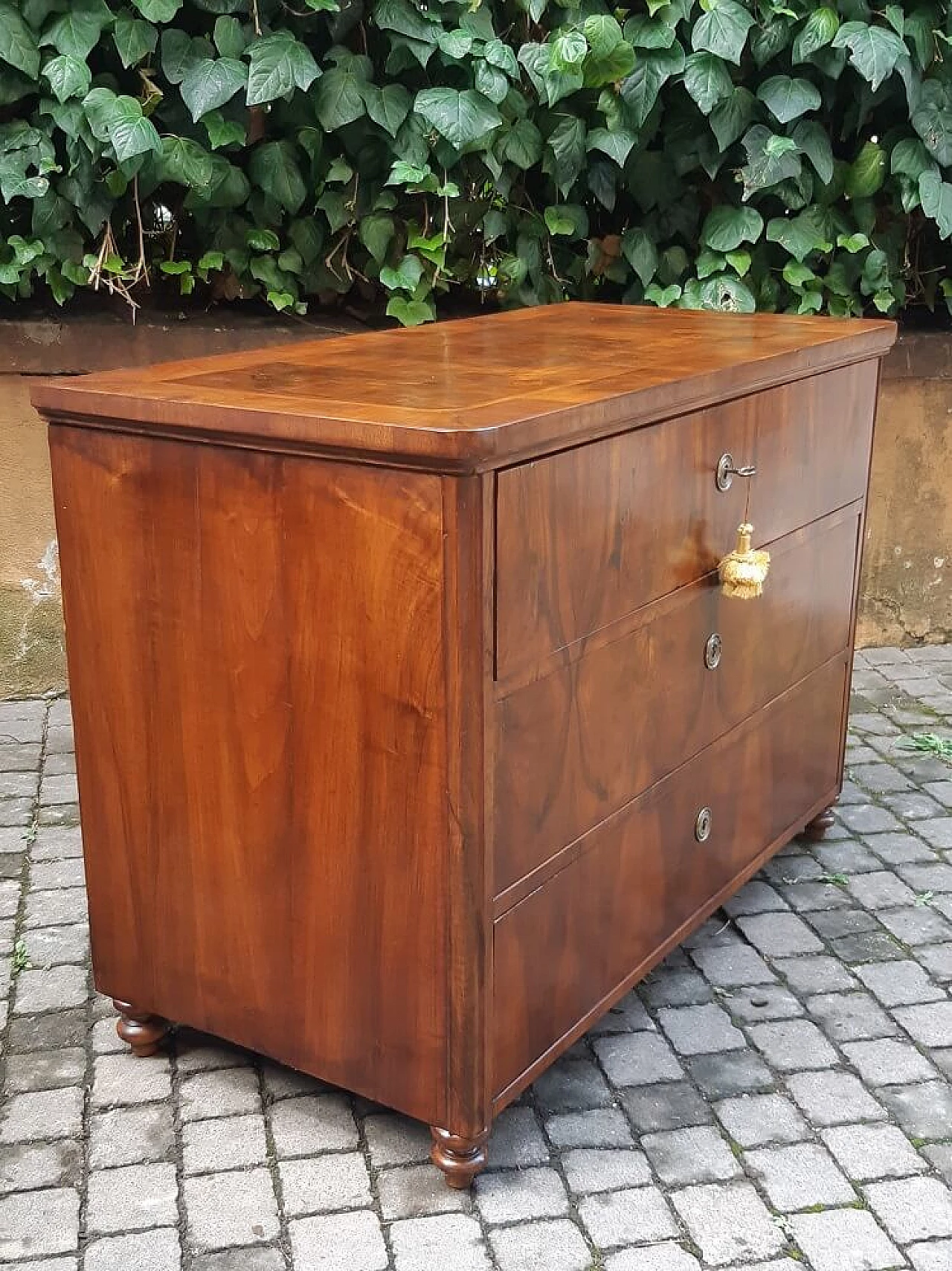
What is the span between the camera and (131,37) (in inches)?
139

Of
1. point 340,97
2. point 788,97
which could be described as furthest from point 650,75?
point 340,97

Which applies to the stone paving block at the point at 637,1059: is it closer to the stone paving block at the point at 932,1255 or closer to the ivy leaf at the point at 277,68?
the stone paving block at the point at 932,1255

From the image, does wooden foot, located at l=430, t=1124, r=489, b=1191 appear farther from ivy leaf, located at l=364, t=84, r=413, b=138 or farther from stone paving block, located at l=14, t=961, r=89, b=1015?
ivy leaf, located at l=364, t=84, r=413, b=138

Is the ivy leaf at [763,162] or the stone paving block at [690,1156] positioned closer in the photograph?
the stone paving block at [690,1156]

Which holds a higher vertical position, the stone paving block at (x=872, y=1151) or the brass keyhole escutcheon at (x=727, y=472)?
the brass keyhole escutcheon at (x=727, y=472)

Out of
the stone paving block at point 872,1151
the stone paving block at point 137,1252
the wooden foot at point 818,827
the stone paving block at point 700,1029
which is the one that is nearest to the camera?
the stone paving block at point 137,1252

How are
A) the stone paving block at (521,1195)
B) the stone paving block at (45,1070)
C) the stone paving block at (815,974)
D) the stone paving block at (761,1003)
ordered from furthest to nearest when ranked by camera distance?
1. the stone paving block at (815,974)
2. the stone paving block at (761,1003)
3. the stone paving block at (45,1070)
4. the stone paving block at (521,1195)

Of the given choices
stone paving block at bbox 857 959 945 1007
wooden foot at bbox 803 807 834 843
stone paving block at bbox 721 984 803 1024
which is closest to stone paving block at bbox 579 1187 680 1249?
stone paving block at bbox 721 984 803 1024

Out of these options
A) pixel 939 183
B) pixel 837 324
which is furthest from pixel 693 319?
pixel 939 183

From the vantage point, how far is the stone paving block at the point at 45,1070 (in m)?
2.35

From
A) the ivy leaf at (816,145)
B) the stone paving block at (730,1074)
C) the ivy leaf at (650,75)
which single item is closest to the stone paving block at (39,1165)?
the stone paving block at (730,1074)

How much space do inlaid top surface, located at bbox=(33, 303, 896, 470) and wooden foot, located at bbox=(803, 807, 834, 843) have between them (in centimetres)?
109

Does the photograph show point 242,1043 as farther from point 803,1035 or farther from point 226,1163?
point 803,1035

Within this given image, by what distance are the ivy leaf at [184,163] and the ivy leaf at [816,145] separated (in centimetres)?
168
